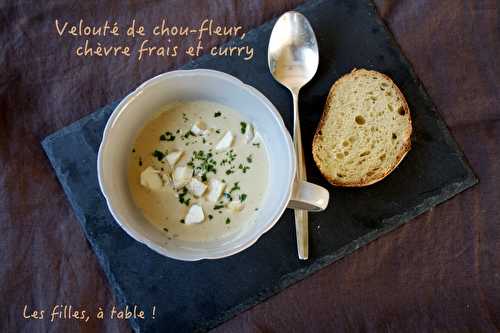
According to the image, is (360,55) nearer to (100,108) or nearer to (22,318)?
(100,108)

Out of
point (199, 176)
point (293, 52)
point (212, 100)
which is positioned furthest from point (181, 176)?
point (293, 52)

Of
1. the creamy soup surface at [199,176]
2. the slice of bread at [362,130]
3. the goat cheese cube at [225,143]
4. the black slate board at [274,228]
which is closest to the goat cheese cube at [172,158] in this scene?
the creamy soup surface at [199,176]

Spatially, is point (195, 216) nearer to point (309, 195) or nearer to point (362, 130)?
point (309, 195)

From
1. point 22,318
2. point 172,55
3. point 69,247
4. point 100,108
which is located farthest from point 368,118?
point 22,318

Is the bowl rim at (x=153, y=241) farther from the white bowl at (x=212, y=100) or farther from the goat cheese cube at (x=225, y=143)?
the goat cheese cube at (x=225, y=143)

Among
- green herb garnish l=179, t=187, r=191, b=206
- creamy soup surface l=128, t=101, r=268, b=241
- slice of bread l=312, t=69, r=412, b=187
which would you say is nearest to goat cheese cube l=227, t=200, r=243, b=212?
creamy soup surface l=128, t=101, r=268, b=241
